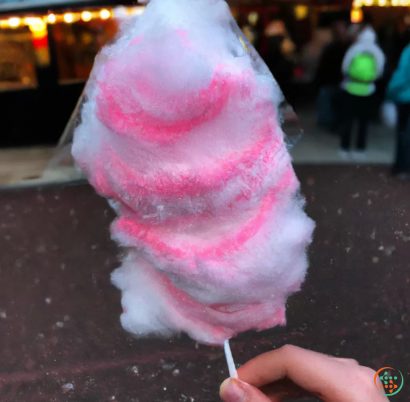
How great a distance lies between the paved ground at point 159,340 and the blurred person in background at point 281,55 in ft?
0.90

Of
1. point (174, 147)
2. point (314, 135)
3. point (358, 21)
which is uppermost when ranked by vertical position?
point (358, 21)

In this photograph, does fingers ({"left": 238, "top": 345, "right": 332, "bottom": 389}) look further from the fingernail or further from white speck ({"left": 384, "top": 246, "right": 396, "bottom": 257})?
white speck ({"left": 384, "top": 246, "right": 396, "bottom": 257})

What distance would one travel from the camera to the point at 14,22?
1.12 m

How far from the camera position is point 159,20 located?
0.61m

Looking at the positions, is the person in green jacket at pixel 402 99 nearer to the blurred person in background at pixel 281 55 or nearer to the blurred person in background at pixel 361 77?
the blurred person in background at pixel 361 77

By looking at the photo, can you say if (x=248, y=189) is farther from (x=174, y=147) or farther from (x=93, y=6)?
(x=93, y=6)

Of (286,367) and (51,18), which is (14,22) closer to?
(51,18)

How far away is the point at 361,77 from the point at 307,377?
68 centimetres

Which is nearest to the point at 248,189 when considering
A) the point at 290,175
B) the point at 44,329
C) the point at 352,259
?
the point at 290,175

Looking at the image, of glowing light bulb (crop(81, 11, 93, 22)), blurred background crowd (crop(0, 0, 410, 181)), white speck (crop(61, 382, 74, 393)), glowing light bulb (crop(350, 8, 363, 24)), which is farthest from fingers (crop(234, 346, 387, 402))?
glowing light bulb (crop(81, 11, 93, 22))

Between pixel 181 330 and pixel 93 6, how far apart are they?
76cm

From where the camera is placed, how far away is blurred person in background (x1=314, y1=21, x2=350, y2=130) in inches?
36.8

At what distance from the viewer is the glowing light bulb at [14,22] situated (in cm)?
109

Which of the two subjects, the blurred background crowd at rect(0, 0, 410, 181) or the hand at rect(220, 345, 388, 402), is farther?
the blurred background crowd at rect(0, 0, 410, 181)
